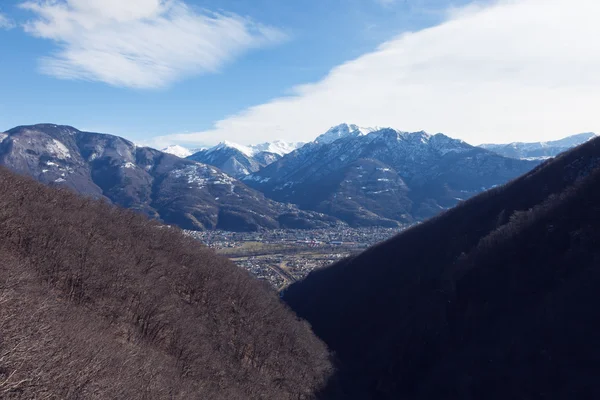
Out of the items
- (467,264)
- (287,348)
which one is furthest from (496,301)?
(287,348)

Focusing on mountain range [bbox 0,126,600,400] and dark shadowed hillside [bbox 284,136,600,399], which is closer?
mountain range [bbox 0,126,600,400]

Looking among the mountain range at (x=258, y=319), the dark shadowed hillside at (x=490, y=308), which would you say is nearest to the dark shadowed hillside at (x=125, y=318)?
the mountain range at (x=258, y=319)

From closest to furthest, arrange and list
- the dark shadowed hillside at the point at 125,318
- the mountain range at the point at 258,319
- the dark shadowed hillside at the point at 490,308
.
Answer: the dark shadowed hillside at the point at 125,318 → the mountain range at the point at 258,319 → the dark shadowed hillside at the point at 490,308

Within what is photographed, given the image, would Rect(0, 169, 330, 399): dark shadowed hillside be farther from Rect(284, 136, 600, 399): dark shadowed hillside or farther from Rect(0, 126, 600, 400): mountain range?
Rect(284, 136, 600, 399): dark shadowed hillside

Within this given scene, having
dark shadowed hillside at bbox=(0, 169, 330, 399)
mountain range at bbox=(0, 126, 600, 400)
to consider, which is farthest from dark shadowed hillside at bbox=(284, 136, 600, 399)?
dark shadowed hillside at bbox=(0, 169, 330, 399)

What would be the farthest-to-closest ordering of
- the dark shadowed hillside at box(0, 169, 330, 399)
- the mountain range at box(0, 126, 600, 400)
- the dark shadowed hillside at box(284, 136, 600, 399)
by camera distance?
the dark shadowed hillside at box(284, 136, 600, 399) < the mountain range at box(0, 126, 600, 400) < the dark shadowed hillside at box(0, 169, 330, 399)

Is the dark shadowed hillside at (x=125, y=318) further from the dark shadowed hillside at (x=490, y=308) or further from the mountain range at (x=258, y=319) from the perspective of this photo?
the dark shadowed hillside at (x=490, y=308)

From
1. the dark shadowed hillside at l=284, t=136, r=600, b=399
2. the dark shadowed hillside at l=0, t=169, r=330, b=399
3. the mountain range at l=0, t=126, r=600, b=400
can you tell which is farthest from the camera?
the dark shadowed hillside at l=284, t=136, r=600, b=399
